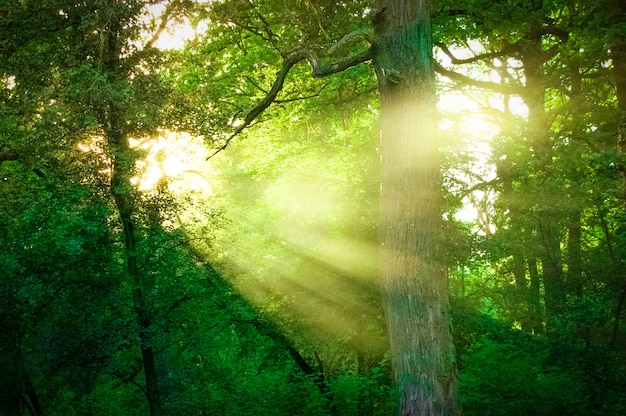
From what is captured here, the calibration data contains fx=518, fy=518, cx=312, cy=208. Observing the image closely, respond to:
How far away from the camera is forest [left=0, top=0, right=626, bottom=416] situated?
20.2 feet

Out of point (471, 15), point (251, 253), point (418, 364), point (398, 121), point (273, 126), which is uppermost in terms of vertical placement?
point (471, 15)

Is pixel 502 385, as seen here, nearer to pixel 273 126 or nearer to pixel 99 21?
pixel 99 21

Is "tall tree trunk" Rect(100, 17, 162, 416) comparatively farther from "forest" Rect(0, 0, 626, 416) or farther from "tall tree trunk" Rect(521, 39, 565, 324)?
"tall tree trunk" Rect(521, 39, 565, 324)

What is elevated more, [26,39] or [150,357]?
[26,39]

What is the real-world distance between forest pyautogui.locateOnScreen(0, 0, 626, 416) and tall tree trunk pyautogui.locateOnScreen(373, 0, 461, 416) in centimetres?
2

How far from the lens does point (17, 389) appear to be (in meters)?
12.3

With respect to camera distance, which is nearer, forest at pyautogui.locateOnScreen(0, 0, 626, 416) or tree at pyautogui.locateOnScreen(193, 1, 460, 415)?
tree at pyautogui.locateOnScreen(193, 1, 460, 415)

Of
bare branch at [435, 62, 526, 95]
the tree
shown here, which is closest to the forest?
the tree

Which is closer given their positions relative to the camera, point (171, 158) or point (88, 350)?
point (88, 350)

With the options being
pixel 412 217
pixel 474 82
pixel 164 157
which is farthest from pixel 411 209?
pixel 474 82

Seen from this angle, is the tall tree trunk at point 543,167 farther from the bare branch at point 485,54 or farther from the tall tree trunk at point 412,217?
the tall tree trunk at point 412,217

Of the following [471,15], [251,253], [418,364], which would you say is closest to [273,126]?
[251,253]

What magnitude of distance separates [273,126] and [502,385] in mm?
11423

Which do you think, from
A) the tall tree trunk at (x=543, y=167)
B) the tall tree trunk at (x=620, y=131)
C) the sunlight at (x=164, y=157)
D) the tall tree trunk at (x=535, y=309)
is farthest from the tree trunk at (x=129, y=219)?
the tall tree trunk at (x=535, y=309)
